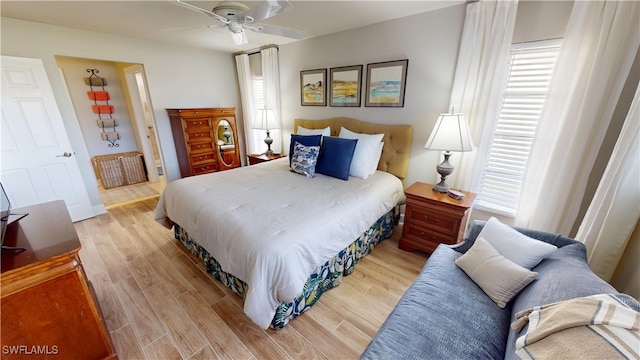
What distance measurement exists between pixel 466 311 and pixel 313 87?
10.5 ft

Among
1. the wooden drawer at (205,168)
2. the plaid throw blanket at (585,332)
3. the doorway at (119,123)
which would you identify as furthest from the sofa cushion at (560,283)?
the doorway at (119,123)

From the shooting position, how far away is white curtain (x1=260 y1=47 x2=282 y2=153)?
382 cm

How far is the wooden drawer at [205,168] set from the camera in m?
3.99

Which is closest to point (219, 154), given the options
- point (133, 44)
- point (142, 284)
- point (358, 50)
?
point (133, 44)

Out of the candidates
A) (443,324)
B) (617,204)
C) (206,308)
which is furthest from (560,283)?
(206,308)

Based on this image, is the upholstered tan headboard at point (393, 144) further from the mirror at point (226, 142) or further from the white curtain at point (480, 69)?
the mirror at point (226, 142)

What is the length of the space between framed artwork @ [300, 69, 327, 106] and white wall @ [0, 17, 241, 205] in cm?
179

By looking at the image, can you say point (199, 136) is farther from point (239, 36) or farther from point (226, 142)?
point (239, 36)

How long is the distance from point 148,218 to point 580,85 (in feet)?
15.5

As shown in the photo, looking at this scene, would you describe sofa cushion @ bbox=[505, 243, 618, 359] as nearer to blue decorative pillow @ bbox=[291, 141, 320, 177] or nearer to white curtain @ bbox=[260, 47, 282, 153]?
blue decorative pillow @ bbox=[291, 141, 320, 177]

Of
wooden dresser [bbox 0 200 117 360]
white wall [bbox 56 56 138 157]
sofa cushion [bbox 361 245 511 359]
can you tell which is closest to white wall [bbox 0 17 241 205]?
white wall [bbox 56 56 138 157]

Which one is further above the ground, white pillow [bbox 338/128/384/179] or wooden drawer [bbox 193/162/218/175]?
white pillow [bbox 338/128/384/179]

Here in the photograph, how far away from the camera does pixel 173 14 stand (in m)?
2.43

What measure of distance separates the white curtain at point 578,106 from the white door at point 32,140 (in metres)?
5.15
